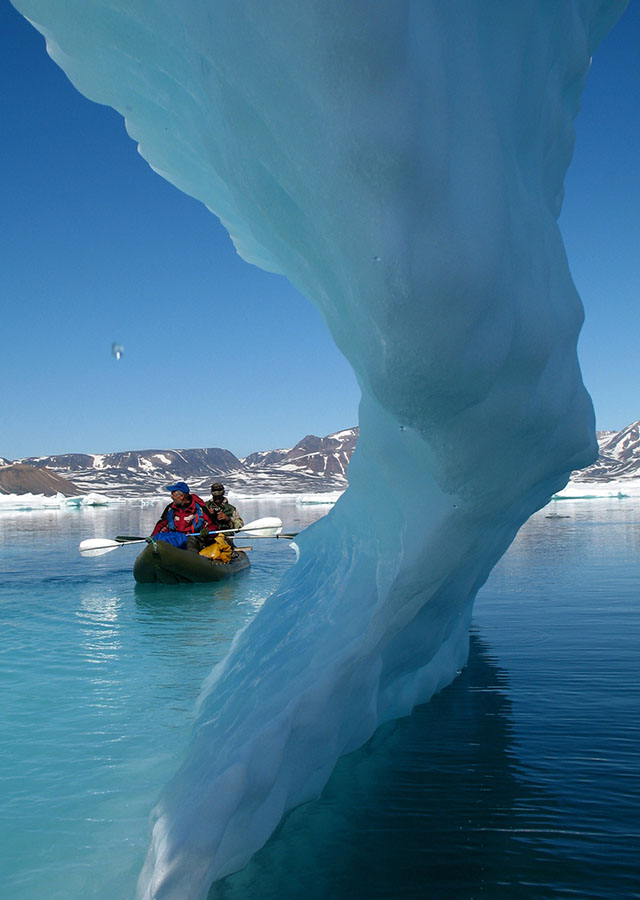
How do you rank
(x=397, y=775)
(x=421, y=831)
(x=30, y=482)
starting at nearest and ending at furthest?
(x=421, y=831) → (x=397, y=775) → (x=30, y=482)

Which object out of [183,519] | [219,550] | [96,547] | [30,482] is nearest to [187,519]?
[183,519]

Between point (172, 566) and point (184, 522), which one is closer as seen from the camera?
point (172, 566)

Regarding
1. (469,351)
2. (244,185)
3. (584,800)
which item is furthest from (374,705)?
(244,185)

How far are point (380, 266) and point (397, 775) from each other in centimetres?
253

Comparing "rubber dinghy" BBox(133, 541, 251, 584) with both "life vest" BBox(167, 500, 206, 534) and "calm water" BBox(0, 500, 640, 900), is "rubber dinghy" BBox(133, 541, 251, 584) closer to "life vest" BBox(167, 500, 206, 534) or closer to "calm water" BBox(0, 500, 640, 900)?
"life vest" BBox(167, 500, 206, 534)

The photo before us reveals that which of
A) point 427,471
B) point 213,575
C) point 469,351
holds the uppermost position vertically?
point 469,351

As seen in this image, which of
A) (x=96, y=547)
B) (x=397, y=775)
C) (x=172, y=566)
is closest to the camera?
(x=397, y=775)

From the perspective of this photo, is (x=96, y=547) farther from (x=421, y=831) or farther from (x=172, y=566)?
(x=421, y=831)

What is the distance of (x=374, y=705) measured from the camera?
342 centimetres

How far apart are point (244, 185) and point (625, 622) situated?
→ 5527mm

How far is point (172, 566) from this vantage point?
34.3ft

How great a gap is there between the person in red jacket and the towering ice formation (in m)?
7.31

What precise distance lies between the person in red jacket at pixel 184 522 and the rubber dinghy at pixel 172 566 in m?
0.48

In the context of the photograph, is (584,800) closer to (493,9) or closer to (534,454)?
(534,454)
